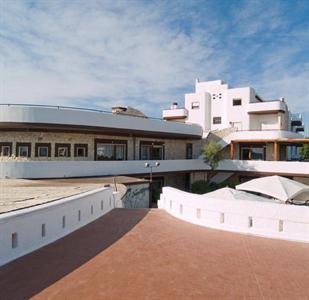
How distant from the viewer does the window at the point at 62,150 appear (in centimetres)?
2316

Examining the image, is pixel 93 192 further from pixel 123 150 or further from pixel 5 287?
pixel 123 150

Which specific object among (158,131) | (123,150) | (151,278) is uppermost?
(158,131)

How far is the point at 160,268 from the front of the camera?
6.63 m

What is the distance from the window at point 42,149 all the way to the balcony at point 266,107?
23386 mm

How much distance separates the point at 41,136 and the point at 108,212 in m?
12.0

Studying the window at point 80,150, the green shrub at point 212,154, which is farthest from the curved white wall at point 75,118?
the green shrub at point 212,154

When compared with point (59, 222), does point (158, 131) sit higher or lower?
higher

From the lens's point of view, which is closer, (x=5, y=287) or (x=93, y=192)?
(x=5, y=287)

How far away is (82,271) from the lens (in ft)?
21.0

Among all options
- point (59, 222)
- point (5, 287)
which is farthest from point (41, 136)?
point (5, 287)

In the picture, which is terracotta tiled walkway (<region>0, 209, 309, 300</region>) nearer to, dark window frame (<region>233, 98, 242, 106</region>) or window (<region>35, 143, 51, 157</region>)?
window (<region>35, 143, 51, 157</region>)

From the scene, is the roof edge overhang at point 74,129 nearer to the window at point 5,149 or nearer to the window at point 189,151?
the window at point 5,149

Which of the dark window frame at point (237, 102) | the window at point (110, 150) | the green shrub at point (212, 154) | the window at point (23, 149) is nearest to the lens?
the window at point (23, 149)

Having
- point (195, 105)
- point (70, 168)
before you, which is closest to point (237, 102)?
point (195, 105)
